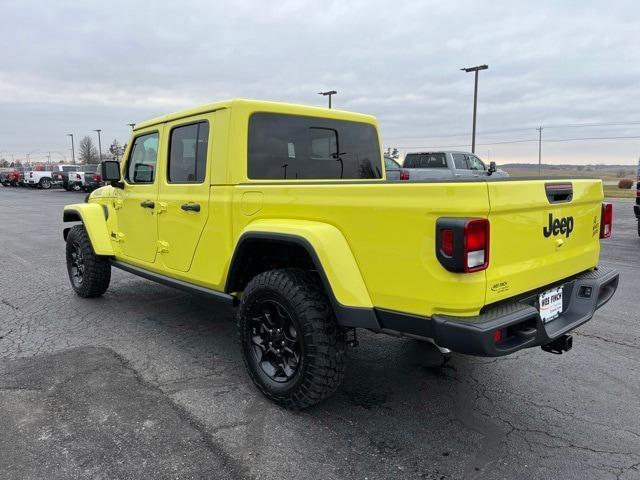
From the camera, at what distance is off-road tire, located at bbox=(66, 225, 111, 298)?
5.53m

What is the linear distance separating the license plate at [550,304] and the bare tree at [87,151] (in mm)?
84647

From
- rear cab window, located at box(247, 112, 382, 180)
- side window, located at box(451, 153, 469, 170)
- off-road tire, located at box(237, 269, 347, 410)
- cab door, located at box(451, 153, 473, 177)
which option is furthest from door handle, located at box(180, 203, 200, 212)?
A: side window, located at box(451, 153, 469, 170)

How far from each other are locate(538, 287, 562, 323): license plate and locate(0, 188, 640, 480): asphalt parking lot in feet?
2.16

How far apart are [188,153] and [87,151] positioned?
85.4 metres

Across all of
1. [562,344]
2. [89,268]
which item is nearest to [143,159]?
[89,268]

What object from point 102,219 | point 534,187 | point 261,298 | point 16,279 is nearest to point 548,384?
point 534,187

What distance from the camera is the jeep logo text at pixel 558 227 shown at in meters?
2.82

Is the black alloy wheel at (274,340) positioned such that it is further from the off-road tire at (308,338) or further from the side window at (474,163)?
the side window at (474,163)

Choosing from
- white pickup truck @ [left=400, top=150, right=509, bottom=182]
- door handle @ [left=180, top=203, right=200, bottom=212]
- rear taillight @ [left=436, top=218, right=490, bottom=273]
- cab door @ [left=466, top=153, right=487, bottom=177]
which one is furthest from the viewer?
cab door @ [left=466, top=153, right=487, bottom=177]

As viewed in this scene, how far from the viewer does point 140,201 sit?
182 inches

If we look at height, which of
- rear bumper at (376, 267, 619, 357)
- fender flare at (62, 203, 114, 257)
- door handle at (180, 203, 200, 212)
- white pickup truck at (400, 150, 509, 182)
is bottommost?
rear bumper at (376, 267, 619, 357)

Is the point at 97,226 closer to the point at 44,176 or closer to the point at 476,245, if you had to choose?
the point at 476,245

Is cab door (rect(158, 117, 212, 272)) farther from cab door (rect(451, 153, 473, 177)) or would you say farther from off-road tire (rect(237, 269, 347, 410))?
cab door (rect(451, 153, 473, 177))

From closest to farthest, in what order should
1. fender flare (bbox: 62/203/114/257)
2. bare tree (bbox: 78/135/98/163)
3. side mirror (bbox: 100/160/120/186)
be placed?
side mirror (bbox: 100/160/120/186), fender flare (bbox: 62/203/114/257), bare tree (bbox: 78/135/98/163)
